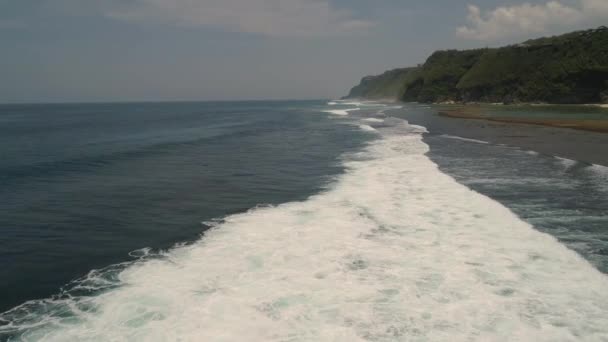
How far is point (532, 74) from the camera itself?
122 m

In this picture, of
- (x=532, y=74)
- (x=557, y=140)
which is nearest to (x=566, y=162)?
(x=557, y=140)

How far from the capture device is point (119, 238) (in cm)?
1248

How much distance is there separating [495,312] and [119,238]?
32.9 ft

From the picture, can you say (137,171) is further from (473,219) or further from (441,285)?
(441,285)

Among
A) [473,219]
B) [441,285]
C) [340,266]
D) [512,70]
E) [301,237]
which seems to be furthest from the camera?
[512,70]

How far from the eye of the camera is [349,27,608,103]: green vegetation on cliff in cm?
10212

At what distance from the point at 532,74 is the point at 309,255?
132 meters

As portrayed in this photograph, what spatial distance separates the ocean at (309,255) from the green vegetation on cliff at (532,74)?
97.0m

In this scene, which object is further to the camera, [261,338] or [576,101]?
[576,101]

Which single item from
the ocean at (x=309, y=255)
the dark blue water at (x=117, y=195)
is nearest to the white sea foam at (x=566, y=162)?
the ocean at (x=309, y=255)

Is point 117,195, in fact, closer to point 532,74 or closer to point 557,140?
point 557,140

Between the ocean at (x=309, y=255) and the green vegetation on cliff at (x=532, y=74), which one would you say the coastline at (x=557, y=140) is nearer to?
the ocean at (x=309, y=255)

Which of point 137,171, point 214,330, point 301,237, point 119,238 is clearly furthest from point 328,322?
point 137,171

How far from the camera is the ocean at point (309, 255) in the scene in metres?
7.46
